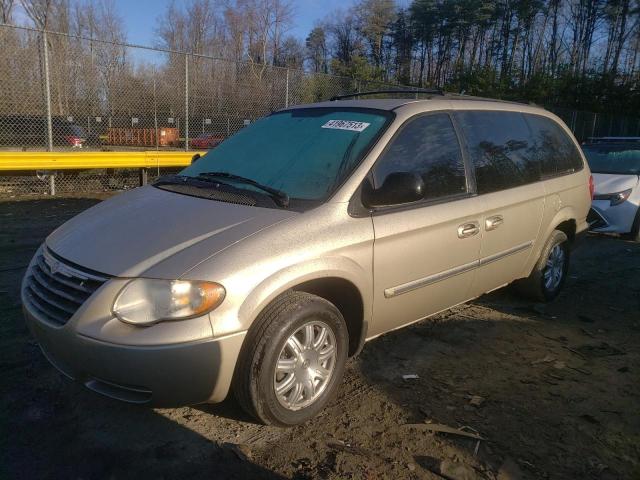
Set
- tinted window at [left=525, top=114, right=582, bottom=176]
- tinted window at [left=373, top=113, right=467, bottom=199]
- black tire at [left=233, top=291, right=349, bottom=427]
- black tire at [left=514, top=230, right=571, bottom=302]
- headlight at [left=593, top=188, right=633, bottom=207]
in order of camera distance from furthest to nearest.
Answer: headlight at [left=593, top=188, right=633, bottom=207] → black tire at [left=514, top=230, right=571, bottom=302] → tinted window at [left=525, top=114, right=582, bottom=176] → tinted window at [left=373, top=113, right=467, bottom=199] → black tire at [left=233, top=291, right=349, bottom=427]

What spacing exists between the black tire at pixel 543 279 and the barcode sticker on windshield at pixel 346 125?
237cm

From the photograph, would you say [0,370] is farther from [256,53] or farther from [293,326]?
[256,53]

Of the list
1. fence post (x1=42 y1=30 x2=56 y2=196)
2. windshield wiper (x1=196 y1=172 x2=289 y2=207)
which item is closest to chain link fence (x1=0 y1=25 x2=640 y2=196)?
fence post (x1=42 y1=30 x2=56 y2=196)

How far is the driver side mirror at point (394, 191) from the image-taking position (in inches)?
118

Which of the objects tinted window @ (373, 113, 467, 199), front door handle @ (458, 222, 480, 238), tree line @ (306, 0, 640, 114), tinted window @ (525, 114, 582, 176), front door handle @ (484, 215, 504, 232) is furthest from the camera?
tree line @ (306, 0, 640, 114)

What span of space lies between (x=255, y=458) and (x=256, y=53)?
42955 millimetres

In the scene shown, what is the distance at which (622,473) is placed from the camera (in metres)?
2.50

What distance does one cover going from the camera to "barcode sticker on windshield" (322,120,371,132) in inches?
132

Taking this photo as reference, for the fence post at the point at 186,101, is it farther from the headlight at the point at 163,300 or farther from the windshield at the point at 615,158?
the headlight at the point at 163,300

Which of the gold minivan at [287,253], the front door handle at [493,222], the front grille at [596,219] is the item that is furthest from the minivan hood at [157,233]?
the front grille at [596,219]

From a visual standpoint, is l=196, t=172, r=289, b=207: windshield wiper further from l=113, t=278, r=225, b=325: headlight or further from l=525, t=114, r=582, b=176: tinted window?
l=525, t=114, r=582, b=176: tinted window

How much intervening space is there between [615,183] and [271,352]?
7166 mm

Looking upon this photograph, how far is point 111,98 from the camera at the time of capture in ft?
33.1

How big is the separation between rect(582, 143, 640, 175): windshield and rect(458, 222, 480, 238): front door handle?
5738 millimetres
